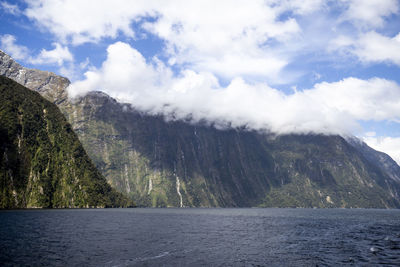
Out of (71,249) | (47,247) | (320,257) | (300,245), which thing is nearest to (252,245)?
(300,245)

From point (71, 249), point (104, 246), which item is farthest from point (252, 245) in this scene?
point (71, 249)

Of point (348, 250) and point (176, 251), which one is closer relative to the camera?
point (176, 251)

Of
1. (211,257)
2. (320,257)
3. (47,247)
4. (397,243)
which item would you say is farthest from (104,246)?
(397,243)

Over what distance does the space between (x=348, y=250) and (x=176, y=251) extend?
4459 cm

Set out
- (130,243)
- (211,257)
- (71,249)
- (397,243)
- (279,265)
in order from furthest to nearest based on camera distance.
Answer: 1. (397,243)
2. (130,243)
3. (71,249)
4. (211,257)
5. (279,265)

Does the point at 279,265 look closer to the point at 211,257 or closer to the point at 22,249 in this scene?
the point at 211,257

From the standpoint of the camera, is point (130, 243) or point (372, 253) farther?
point (130, 243)

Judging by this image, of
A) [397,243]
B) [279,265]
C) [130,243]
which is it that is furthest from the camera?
[397,243]

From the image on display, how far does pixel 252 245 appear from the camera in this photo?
285 ft

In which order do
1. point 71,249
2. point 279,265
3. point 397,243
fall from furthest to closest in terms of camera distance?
point 397,243, point 71,249, point 279,265

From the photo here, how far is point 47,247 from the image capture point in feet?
246

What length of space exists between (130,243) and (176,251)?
16462mm

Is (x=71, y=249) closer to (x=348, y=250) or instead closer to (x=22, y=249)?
(x=22, y=249)

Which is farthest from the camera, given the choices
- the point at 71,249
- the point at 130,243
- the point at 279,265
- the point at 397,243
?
the point at 397,243
